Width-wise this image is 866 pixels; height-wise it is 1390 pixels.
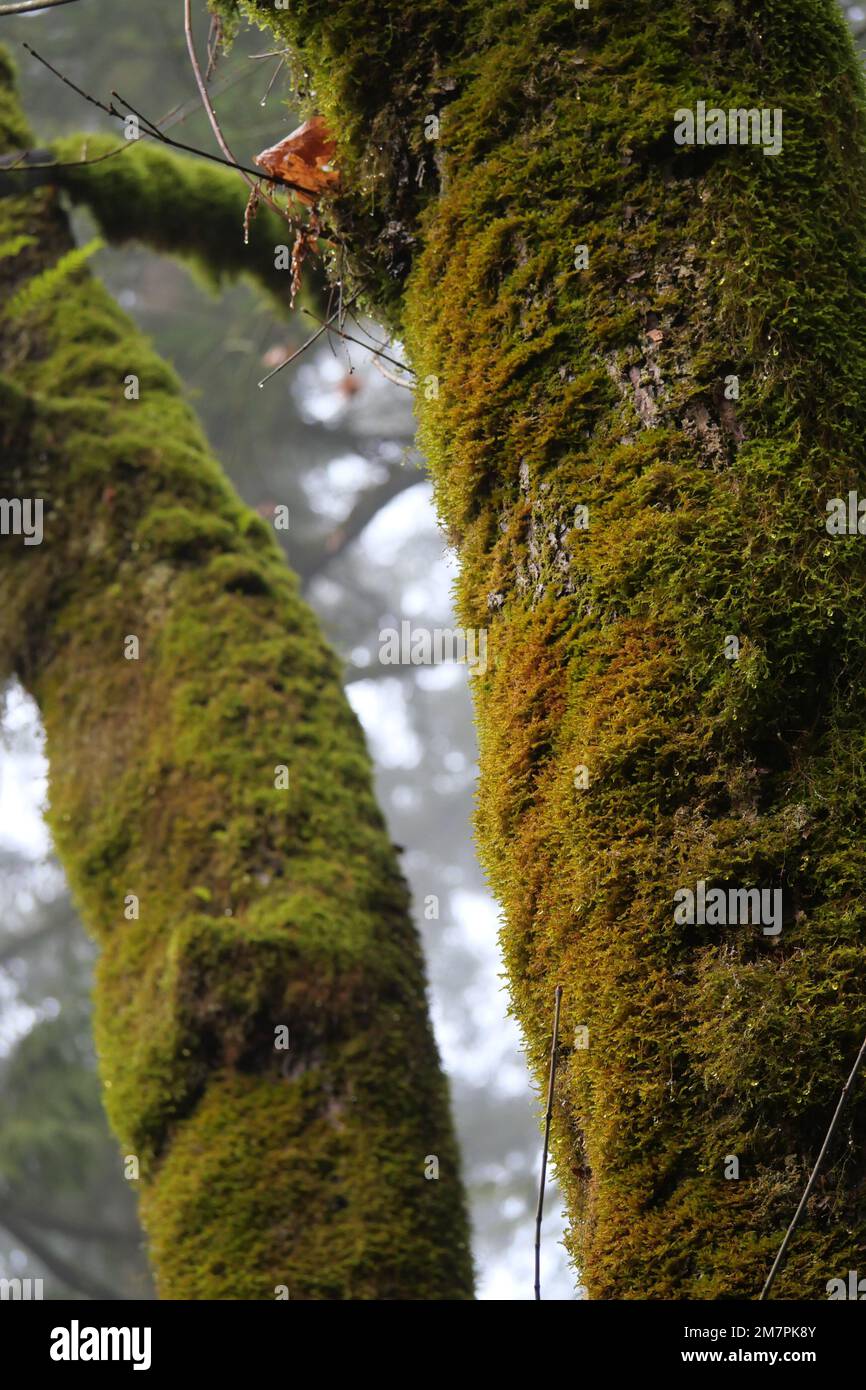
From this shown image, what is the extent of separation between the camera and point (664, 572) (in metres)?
1.66

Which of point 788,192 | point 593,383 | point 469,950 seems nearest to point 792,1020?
point 593,383

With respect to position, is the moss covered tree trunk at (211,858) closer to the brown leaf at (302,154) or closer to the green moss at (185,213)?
the green moss at (185,213)

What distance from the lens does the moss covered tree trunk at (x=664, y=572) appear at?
1476mm

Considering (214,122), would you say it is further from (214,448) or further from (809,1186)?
(214,448)

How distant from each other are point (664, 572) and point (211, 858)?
2.06 m

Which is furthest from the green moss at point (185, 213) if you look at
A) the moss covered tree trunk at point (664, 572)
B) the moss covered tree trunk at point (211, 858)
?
the moss covered tree trunk at point (664, 572)

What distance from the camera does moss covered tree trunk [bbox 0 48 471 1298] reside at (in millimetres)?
3057

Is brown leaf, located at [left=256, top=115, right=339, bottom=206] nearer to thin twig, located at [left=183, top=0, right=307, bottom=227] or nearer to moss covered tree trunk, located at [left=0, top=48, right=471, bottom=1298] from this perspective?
thin twig, located at [left=183, top=0, right=307, bottom=227]

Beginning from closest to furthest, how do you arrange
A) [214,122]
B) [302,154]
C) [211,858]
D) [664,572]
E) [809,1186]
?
1. [809,1186]
2. [664,572]
3. [214,122]
4. [302,154]
5. [211,858]

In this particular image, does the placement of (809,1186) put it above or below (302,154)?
below

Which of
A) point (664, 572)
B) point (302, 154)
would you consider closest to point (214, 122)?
point (302, 154)

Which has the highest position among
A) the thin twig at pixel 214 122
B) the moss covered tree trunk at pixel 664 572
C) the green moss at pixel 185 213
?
the green moss at pixel 185 213

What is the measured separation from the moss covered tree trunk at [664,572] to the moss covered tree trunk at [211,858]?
150 centimetres

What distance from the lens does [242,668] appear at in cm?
365
